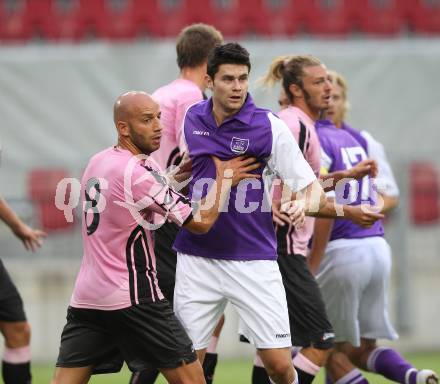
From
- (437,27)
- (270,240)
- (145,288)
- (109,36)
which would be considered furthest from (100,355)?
(437,27)

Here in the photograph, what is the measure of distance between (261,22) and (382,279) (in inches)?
354

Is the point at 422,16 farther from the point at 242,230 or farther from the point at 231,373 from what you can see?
the point at 242,230

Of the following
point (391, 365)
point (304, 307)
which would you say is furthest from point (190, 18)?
point (304, 307)

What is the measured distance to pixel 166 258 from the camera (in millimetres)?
6328

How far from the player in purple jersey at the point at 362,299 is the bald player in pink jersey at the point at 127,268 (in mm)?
1746

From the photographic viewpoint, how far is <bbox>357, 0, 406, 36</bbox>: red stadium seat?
15.7 meters

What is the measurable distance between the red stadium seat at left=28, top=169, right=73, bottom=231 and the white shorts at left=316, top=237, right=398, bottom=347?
3.99 meters

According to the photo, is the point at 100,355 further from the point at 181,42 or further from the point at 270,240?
the point at 181,42

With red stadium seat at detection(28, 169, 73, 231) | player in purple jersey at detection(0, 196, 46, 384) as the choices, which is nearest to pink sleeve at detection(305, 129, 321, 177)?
player in purple jersey at detection(0, 196, 46, 384)

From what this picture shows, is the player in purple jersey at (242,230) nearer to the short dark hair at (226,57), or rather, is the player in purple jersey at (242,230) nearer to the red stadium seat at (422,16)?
the short dark hair at (226,57)

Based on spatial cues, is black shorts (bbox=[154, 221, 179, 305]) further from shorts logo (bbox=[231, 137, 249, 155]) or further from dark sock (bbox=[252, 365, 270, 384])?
shorts logo (bbox=[231, 137, 249, 155])

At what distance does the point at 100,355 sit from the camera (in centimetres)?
533

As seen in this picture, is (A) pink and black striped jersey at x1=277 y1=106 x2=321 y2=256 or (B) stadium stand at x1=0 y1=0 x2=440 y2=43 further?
(B) stadium stand at x1=0 y1=0 x2=440 y2=43

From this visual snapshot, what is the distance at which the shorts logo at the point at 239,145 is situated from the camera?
554cm
